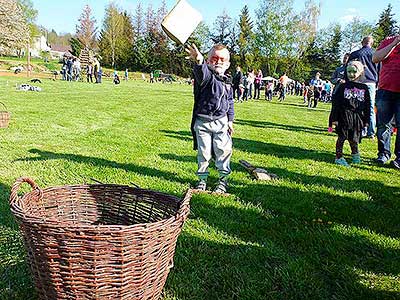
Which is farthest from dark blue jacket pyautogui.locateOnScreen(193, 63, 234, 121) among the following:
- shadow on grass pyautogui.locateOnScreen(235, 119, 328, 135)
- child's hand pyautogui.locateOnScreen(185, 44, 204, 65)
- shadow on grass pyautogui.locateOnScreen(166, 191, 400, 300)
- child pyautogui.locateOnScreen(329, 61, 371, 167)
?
shadow on grass pyautogui.locateOnScreen(235, 119, 328, 135)

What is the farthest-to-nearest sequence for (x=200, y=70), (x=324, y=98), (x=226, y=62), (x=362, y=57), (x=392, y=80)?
(x=324, y=98)
(x=362, y=57)
(x=392, y=80)
(x=226, y=62)
(x=200, y=70)

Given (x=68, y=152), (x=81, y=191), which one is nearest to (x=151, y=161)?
(x=68, y=152)

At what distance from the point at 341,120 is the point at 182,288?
4.27 meters

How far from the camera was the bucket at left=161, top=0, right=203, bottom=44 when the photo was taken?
236 centimetres

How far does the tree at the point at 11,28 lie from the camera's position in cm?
→ 3797

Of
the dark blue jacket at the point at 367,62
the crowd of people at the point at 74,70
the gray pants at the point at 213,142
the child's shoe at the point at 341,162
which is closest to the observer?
the gray pants at the point at 213,142

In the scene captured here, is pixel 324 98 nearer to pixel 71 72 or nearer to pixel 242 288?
pixel 71 72

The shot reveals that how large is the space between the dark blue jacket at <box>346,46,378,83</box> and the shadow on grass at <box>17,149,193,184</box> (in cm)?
489

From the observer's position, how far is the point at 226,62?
Answer: 12.5 feet

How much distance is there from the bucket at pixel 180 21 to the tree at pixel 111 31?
184 ft

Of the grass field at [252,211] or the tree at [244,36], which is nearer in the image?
the grass field at [252,211]

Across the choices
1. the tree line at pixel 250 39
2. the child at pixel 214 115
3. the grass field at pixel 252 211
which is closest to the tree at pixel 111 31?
the tree line at pixel 250 39

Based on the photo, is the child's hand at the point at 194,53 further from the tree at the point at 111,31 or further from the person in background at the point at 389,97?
the tree at the point at 111,31

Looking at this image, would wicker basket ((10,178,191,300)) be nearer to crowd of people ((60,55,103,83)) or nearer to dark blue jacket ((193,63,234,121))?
dark blue jacket ((193,63,234,121))
